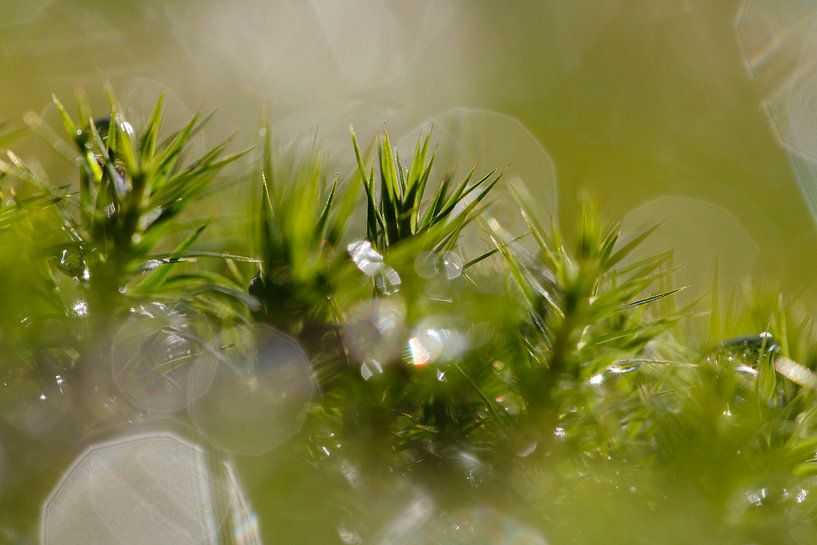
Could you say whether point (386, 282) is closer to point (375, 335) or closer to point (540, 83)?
point (375, 335)

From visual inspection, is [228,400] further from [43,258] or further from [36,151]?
[36,151]

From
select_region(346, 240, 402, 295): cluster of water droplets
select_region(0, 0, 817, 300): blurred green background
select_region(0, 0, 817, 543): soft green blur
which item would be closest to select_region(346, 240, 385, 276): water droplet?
select_region(346, 240, 402, 295): cluster of water droplets

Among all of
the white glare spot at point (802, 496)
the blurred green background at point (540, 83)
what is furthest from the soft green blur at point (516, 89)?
the white glare spot at point (802, 496)

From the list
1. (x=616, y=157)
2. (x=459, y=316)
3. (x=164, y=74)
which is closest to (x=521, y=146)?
(x=616, y=157)

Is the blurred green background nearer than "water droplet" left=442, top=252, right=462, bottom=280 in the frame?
No

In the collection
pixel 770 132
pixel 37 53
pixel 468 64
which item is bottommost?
pixel 770 132

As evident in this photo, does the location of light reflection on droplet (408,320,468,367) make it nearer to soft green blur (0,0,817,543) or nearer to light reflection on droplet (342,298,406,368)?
light reflection on droplet (342,298,406,368)

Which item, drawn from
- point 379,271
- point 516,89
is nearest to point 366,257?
point 379,271
